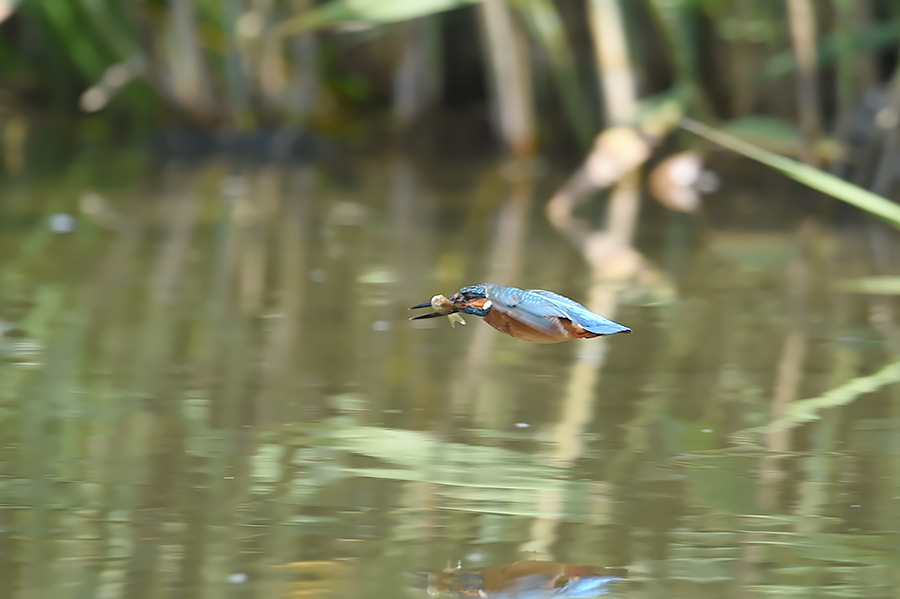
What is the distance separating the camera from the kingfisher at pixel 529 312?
3.72 ft

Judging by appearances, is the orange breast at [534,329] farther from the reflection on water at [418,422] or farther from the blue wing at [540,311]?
the reflection on water at [418,422]

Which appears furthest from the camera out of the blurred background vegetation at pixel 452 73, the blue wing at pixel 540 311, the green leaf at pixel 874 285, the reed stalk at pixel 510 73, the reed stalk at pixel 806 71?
the reed stalk at pixel 510 73

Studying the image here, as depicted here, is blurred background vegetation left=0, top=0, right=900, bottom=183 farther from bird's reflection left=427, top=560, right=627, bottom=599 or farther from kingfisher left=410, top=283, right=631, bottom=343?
bird's reflection left=427, top=560, right=627, bottom=599

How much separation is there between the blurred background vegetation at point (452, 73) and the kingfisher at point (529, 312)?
148 cm

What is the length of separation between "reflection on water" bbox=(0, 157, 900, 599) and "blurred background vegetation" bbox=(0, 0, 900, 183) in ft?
2.11

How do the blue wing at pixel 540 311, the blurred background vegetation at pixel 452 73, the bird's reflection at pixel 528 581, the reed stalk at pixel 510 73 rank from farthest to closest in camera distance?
the reed stalk at pixel 510 73 < the blurred background vegetation at pixel 452 73 < the blue wing at pixel 540 311 < the bird's reflection at pixel 528 581

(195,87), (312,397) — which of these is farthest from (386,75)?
(312,397)

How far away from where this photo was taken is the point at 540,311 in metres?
1.13

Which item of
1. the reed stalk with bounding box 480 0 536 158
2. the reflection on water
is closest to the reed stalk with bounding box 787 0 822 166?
the reflection on water

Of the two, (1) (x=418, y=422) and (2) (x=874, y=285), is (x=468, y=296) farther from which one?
(2) (x=874, y=285)

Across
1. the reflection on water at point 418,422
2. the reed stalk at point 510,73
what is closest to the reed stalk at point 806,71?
the reflection on water at point 418,422

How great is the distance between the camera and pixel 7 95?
197 inches

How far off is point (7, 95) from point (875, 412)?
4267mm

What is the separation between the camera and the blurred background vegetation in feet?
9.51
